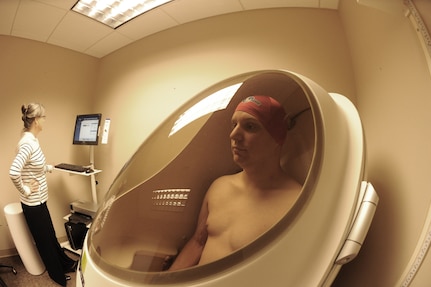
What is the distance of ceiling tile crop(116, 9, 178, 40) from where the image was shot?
67 centimetres

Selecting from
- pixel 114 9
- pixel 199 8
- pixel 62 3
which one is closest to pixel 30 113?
pixel 62 3

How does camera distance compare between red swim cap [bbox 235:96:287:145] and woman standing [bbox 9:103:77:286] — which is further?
woman standing [bbox 9:103:77:286]

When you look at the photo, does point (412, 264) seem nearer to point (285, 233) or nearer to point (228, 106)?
point (285, 233)

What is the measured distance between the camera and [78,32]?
825 mm

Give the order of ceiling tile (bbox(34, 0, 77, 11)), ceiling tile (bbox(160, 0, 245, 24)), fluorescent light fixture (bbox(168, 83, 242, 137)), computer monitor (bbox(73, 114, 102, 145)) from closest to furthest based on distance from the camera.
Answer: fluorescent light fixture (bbox(168, 83, 242, 137))
ceiling tile (bbox(160, 0, 245, 24))
ceiling tile (bbox(34, 0, 77, 11))
computer monitor (bbox(73, 114, 102, 145))

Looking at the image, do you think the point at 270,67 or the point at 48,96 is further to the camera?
the point at 48,96

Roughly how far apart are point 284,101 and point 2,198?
1.48 m

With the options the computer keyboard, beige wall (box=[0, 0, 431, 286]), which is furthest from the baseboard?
the computer keyboard

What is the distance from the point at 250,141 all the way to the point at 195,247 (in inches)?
8.2

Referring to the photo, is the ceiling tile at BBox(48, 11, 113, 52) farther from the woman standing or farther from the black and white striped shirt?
the black and white striped shirt

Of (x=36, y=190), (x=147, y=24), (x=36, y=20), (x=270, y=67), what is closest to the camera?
(x=270, y=67)

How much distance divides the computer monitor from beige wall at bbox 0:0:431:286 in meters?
0.05

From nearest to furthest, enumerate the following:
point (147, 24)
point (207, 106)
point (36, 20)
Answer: point (207, 106) < point (147, 24) < point (36, 20)

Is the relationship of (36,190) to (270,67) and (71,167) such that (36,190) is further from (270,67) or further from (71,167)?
(270,67)
